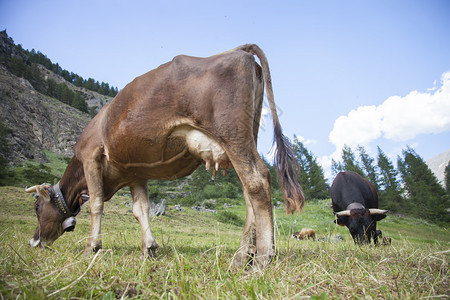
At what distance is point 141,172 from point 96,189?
99 cm

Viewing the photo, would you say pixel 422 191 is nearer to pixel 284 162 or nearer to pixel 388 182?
pixel 388 182

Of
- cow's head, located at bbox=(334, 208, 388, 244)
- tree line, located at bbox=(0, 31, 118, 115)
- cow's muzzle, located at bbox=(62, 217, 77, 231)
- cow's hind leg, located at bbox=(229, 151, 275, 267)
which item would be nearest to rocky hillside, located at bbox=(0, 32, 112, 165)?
tree line, located at bbox=(0, 31, 118, 115)

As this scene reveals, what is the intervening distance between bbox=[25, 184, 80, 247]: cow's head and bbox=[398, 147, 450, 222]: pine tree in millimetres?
51806

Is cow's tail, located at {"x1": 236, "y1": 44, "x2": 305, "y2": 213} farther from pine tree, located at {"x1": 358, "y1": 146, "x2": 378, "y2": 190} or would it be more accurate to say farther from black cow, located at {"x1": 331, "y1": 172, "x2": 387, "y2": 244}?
pine tree, located at {"x1": 358, "y1": 146, "x2": 378, "y2": 190}

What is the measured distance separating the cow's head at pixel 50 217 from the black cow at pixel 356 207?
23.0ft

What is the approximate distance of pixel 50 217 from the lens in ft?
18.2

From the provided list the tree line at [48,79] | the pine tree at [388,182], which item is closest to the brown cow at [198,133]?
the pine tree at [388,182]

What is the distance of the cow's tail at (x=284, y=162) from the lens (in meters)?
3.46

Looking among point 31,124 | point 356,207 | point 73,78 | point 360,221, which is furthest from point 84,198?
point 73,78

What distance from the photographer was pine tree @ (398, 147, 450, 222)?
42794 millimetres

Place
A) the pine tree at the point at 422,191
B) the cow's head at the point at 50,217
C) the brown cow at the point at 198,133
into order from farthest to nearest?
the pine tree at the point at 422,191 → the cow's head at the point at 50,217 → the brown cow at the point at 198,133

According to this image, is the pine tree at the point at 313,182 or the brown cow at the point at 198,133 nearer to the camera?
the brown cow at the point at 198,133

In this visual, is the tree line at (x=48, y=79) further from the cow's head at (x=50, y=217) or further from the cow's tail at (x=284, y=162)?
the cow's tail at (x=284, y=162)

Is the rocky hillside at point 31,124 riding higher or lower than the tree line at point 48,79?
lower
